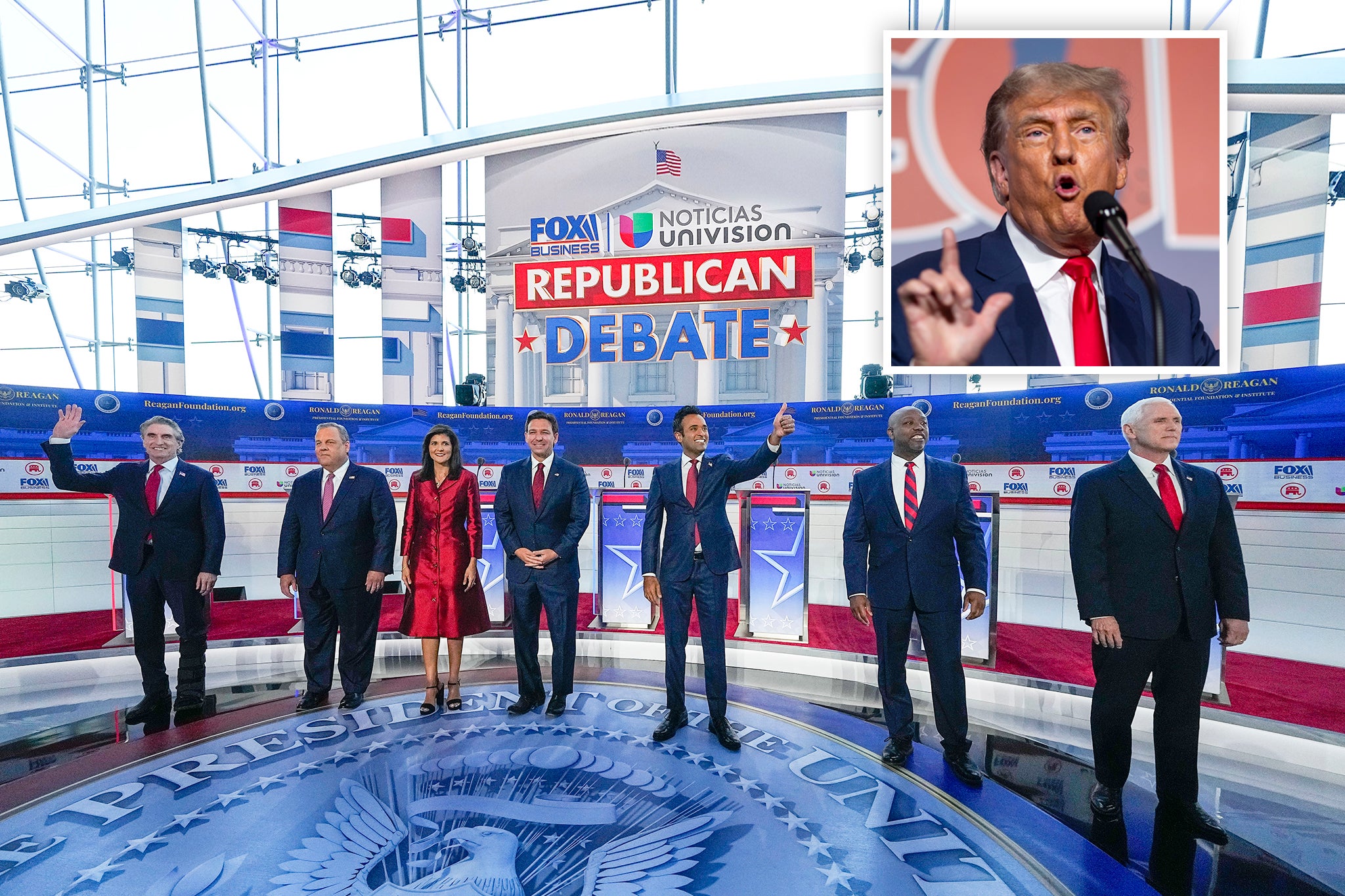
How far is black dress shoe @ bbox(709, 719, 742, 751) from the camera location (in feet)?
9.76

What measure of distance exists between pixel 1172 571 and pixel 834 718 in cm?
187

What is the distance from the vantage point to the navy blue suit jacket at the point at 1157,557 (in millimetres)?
2297

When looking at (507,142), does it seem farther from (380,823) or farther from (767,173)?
(380,823)

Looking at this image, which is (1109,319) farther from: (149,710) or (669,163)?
(149,710)

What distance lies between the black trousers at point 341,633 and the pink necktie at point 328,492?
44 cm

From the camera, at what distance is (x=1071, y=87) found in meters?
3.32

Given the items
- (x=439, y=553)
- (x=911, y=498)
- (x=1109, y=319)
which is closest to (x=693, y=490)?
(x=911, y=498)

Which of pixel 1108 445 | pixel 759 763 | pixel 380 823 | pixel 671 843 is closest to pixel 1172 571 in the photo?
pixel 1108 445

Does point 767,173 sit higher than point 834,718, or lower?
higher

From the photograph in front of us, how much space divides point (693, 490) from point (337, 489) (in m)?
2.20

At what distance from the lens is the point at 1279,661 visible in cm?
313

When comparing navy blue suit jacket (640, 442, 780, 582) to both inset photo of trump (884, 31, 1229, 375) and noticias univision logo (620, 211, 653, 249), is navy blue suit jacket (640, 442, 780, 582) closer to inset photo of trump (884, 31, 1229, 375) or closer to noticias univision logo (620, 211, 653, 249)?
inset photo of trump (884, 31, 1229, 375)

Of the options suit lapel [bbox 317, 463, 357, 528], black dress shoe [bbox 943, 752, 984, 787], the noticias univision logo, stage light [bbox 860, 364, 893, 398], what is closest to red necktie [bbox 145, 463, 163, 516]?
suit lapel [bbox 317, 463, 357, 528]

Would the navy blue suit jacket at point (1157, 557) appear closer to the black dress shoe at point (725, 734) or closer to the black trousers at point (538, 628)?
the black dress shoe at point (725, 734)
